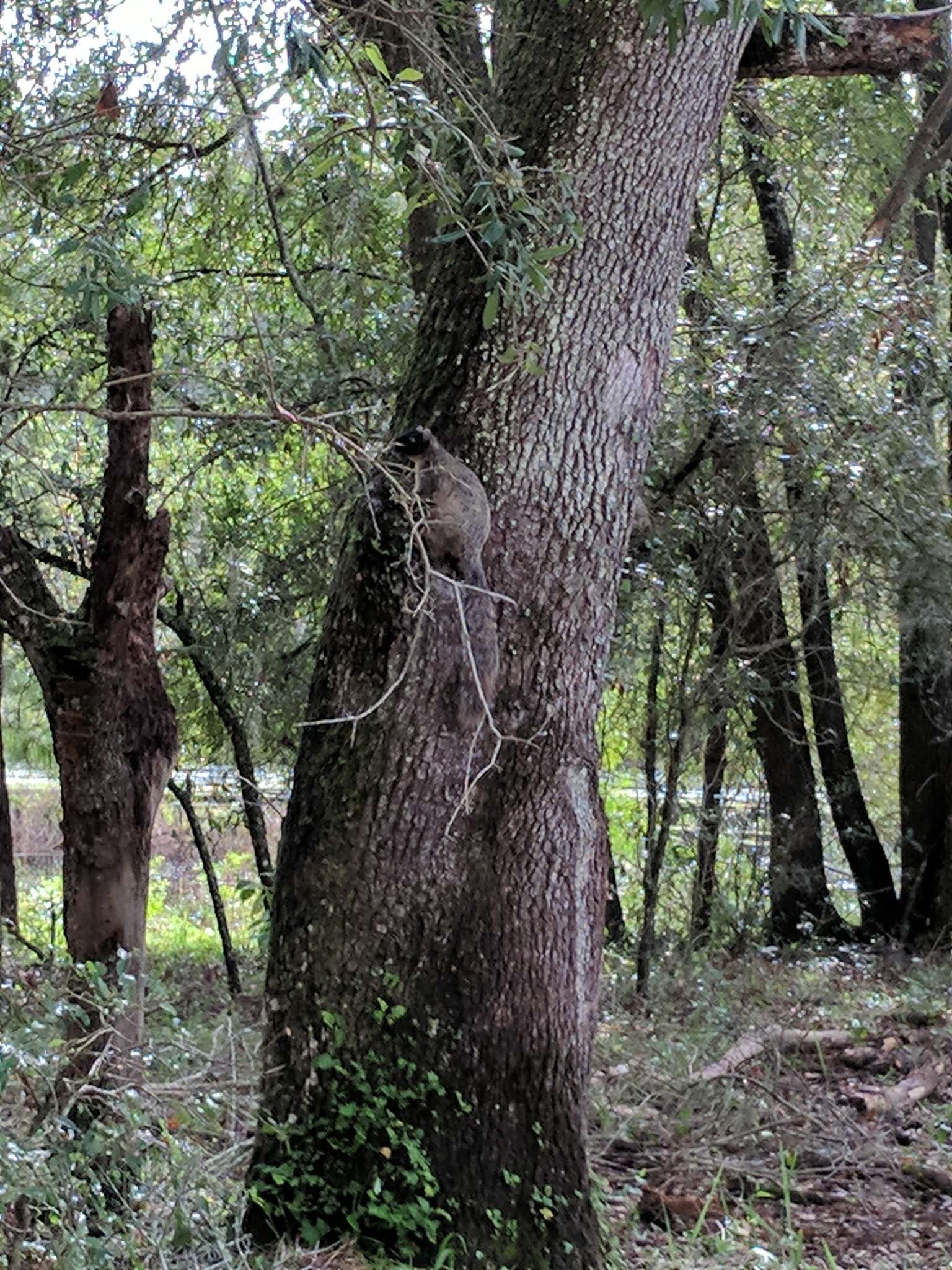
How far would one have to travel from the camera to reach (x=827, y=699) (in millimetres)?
9078

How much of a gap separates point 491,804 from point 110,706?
135cm

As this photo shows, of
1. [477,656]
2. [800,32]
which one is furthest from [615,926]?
[800,32]

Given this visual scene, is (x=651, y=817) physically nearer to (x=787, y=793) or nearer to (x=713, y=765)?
(x=713, y=765)

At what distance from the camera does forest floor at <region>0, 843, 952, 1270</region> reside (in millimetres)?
3281

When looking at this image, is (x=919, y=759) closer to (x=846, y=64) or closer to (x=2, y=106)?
(x=846, y=64)

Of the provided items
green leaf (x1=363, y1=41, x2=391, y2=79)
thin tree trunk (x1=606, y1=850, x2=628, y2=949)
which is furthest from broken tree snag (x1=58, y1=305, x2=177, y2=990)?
thin tree trunk (x1=606, y1=850, x2=628, y2=949)

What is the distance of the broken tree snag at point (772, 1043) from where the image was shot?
5754 millimetres

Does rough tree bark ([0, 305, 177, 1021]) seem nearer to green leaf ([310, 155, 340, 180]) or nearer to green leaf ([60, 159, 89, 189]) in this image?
green leaf ([60, 159, 89, 189])

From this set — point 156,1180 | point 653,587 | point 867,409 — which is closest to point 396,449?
point 156,1180

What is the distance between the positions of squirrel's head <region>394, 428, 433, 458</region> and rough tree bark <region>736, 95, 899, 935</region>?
4.67 metres

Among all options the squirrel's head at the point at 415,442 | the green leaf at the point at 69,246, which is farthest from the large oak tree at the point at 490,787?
the green leaf at the point at 69,246

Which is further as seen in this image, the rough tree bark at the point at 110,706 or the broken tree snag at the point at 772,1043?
the broken tree snag at the point at 772,1043

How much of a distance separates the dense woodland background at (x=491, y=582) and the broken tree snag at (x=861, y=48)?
80 mm

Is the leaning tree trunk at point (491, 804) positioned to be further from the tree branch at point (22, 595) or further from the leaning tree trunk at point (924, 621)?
the leaning tree trunk at point (924, 621)
